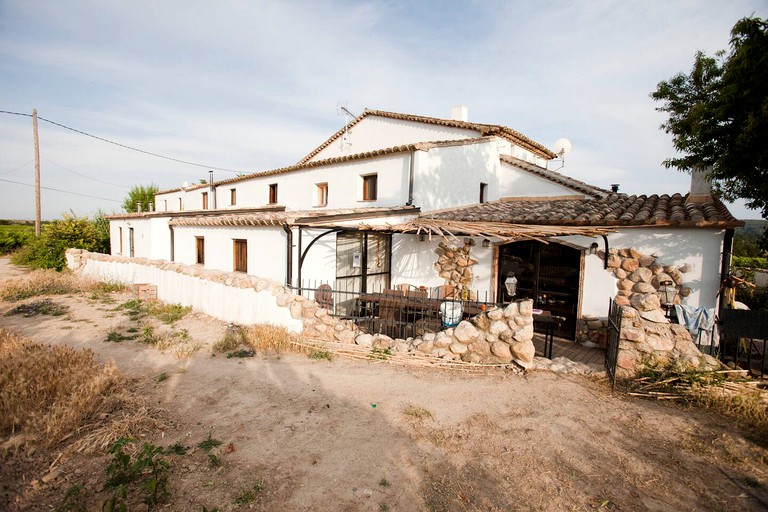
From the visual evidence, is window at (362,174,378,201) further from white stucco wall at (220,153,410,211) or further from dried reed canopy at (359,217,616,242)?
dried reed canopy at (359,217,616,242)

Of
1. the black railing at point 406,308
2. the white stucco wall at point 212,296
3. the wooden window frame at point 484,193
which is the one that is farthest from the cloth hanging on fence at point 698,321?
the white stucco wall at point 212,296

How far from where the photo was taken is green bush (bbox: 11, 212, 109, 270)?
59.3 ft

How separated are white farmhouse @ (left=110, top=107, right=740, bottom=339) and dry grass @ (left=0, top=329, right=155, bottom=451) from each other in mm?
4246

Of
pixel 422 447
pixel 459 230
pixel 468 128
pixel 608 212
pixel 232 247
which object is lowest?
pixel 422 447

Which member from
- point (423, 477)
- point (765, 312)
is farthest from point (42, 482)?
point (765, 312)

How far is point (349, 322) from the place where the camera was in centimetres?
849

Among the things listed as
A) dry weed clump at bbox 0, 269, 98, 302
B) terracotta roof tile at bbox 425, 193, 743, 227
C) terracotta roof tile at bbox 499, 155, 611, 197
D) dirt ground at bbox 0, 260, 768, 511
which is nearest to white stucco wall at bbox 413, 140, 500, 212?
terracotta roof tile at bbox 425, 193, 743, 227

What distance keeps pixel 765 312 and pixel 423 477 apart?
5729mm

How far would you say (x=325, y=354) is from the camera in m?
6.93

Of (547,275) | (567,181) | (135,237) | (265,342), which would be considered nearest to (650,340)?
(547,275)

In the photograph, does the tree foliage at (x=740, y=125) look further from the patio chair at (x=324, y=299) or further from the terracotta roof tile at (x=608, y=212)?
the patio chair at (x=324, y=299)

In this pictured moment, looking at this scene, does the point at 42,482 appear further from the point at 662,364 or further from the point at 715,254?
the point at 715,254

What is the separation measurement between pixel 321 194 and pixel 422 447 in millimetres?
11729

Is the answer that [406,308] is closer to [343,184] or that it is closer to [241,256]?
[241,256]
